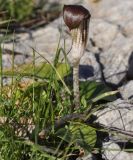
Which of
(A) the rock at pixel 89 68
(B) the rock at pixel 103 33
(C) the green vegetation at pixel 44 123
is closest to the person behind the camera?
(C) the green vegetation at pixel 44 123

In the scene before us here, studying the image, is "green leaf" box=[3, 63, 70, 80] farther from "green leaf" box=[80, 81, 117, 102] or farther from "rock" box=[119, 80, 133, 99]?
"rock" box=[119, 80, 133, 99]

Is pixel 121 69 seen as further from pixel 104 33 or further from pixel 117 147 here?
pixel 117 147

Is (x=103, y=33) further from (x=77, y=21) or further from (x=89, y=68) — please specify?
(x=77, y=21)

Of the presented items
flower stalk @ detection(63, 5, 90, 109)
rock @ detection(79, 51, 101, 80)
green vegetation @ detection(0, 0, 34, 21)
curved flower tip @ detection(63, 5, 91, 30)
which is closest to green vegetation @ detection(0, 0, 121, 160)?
flower stalk @ detection(63, 5, 90, 109)

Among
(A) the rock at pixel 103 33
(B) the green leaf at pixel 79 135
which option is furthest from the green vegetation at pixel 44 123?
(A) the rock at pixel 103 33

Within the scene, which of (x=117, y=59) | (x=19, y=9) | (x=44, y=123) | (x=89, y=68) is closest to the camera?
(x=44, y=123)

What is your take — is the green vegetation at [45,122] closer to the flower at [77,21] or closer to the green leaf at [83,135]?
the green leaf at [83,135]

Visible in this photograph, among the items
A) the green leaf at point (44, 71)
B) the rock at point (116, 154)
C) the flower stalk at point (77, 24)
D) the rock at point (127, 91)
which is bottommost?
the rock at point (116, 154)

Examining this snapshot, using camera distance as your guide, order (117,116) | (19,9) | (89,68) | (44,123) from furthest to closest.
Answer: (19,9) < (89,68) < (117,116) < (44,123)

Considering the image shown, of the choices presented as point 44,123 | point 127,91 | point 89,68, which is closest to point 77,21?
point 44,123
